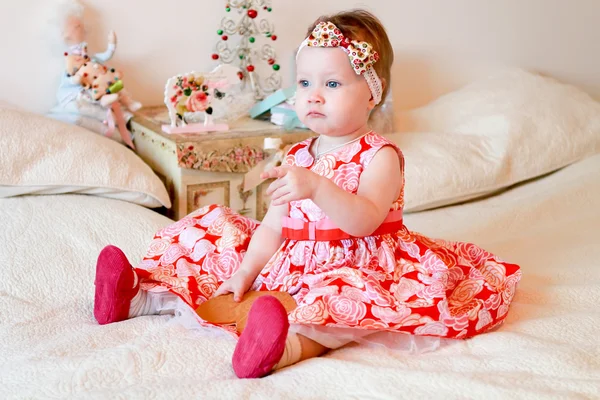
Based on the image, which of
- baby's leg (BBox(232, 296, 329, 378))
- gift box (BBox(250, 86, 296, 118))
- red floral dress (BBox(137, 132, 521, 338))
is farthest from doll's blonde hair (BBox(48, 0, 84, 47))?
baby's leg (BBox(232, 296, 329, 378))

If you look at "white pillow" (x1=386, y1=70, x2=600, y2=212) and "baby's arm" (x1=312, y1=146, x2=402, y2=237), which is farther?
"white pillow" (x1=386, y1=70, x2=600, y2=212)

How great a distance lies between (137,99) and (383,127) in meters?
0.79

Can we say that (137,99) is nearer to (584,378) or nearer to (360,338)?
(360,338)

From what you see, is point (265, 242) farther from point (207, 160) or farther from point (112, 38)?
point (112, 38)

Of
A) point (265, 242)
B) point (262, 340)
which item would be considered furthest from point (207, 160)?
point (262, 340)

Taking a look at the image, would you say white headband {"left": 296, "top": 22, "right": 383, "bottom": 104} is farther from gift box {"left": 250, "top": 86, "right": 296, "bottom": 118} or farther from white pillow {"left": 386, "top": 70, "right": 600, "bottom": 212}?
gift box {"left": 250, "top": 86, "right": 296, "bottom": 118}

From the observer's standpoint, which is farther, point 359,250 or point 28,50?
point 28,50

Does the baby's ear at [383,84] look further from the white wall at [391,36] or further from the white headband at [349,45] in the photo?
the white wall at [391,36]

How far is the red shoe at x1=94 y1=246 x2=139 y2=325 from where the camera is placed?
118cm

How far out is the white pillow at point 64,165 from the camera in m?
1.76

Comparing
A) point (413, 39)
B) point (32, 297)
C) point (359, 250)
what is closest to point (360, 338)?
point (359, 250)

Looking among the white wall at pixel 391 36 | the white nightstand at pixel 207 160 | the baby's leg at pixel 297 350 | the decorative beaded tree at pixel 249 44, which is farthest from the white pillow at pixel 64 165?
the baby's leg at pixel 297 350

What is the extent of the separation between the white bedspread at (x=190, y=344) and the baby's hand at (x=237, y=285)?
0.10 meters

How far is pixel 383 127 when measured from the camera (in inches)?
92.2
